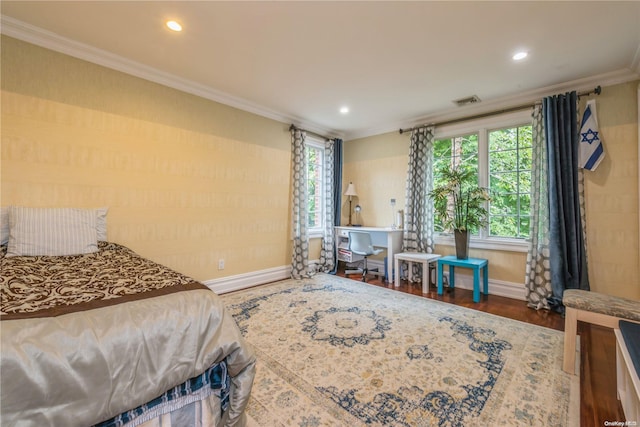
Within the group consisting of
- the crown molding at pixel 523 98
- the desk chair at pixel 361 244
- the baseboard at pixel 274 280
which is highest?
the crown molding at pixel 523 98

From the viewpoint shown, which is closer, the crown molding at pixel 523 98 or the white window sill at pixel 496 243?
the crown molding at pixel 523 98

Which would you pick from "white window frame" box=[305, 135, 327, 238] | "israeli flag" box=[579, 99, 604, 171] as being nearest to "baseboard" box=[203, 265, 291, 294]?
"white window frame" box=[305, 135, 327, 238]

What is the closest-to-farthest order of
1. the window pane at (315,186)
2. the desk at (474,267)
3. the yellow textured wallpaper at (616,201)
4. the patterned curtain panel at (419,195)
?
the yellow textured wallpaper at (616,201) < the desk at (474,267) < the patterned curtain panel at (419,195) < the window pane at (315,186)

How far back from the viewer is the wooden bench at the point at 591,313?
168cm

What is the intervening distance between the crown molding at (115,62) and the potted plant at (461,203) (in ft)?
8.75

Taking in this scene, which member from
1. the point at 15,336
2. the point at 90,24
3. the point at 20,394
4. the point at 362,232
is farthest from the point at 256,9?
the point at 362,232

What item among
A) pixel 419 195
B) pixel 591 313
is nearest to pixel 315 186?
pixel 419 195

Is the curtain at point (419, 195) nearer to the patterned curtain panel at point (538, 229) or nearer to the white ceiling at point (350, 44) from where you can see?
the white ceiling at point (350, 44)

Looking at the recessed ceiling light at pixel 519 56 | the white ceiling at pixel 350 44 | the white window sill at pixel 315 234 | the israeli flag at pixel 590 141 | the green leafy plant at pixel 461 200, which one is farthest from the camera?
the white window sill at pixel 315 234

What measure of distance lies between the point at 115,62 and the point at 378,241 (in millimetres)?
4078

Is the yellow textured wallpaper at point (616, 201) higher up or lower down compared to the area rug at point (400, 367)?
higher up

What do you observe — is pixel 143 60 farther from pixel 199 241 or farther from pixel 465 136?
pixel 465 136

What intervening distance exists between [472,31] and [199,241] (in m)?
3.48

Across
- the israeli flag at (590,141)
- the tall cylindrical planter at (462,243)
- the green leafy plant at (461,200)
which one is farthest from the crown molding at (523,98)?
the tall cylindrical planter at (462,243)
